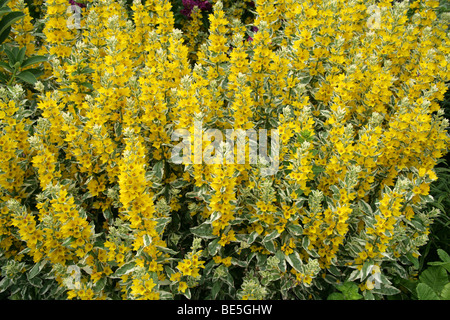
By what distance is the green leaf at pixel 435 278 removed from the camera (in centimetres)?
251

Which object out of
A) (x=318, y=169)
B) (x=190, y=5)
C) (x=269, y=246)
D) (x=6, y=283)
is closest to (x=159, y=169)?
(x=269, y=246)

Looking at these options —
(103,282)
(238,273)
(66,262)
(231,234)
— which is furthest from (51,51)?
(238,273)

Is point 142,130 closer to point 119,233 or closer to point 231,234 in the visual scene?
point 119,233

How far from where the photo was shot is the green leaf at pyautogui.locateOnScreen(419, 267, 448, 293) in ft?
8.23

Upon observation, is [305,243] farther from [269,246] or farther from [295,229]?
[269,246]

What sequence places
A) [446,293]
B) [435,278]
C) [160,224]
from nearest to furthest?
[160,224] < [446,293] < [435,278]

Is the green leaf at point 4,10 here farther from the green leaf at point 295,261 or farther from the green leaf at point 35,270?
the green leaf at point 295,261

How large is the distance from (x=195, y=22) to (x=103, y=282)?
3115mm

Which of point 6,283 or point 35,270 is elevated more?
Result: point 35,270

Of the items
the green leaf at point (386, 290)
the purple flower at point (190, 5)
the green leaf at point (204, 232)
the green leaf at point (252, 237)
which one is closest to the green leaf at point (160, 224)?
the green leaf at point (204, 232)

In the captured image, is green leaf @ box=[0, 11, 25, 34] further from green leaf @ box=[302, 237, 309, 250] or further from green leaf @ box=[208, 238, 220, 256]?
green leaf @ box=[302, 237, 309, 250]

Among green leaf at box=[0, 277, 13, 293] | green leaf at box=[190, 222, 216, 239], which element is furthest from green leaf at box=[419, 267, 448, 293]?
green leaf at box=[0, 277, 13, 293]

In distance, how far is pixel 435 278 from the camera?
2.54 m

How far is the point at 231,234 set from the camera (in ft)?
7.12
